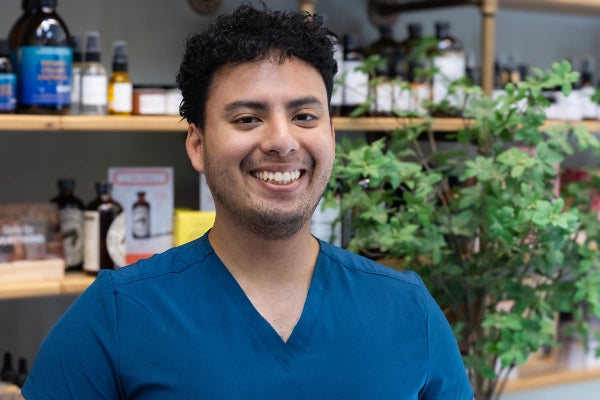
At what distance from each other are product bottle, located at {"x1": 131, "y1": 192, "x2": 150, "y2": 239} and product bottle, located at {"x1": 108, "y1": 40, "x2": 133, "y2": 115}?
0.21m

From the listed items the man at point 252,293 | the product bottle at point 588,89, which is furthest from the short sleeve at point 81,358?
the product bottle at point 588,89

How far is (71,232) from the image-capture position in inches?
81.4

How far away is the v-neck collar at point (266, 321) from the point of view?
42.8 inches

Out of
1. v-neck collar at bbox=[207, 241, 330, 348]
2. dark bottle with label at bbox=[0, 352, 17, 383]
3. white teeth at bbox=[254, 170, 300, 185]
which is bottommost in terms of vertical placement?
dark bottle with label at bbox=[0, 352, 17, 383]

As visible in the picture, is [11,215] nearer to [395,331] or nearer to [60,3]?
[60,3]

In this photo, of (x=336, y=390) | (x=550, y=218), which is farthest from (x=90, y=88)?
(x=336, y=390)

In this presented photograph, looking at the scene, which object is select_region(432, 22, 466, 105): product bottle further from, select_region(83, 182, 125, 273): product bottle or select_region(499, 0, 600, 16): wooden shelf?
select_region(83, 182, 125, 273): product bottle

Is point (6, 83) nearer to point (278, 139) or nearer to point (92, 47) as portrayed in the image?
point (92, 47)

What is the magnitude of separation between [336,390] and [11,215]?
1.15 metres

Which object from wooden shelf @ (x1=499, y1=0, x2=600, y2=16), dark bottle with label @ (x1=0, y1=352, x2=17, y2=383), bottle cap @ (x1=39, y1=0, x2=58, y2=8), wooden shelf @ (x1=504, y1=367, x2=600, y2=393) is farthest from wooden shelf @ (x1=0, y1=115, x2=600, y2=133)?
wooden shelf @ (x1=504, y1=367, x2=600, y2=393)

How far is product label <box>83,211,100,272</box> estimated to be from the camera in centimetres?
204

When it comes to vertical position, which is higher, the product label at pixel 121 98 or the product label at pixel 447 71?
the product label at pixel 447 71

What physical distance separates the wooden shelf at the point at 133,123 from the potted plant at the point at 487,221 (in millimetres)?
39

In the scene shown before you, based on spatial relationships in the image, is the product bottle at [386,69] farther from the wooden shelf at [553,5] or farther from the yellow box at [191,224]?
the yellow box at [191,224]
